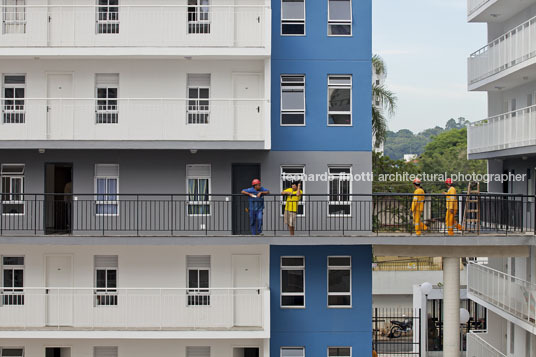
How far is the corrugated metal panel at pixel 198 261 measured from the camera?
2575 cm

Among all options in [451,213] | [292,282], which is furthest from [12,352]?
[451,213]

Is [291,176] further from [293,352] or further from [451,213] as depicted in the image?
[293,352]

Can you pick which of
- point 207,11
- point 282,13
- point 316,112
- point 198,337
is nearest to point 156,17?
point 207,11

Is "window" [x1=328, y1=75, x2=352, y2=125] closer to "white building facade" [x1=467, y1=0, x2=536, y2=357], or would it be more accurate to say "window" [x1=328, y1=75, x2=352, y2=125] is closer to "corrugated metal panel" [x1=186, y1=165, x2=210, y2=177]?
"corrugated metal panel" [x1=186, y1=165, x2=210, y2=177]

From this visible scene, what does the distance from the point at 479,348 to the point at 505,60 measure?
10.8 m

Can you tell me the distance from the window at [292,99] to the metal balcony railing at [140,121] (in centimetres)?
135

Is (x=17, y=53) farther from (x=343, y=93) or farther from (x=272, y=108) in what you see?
(x=343, y=93)

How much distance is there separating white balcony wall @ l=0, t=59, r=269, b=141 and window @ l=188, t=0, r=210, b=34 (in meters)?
1.02

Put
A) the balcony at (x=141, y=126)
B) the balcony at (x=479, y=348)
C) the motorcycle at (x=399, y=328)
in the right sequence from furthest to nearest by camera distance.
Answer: the motorcycle at (x=399, y=328) < the balcony at (x=479, y=348) < the balcony at (x=141, y=126)

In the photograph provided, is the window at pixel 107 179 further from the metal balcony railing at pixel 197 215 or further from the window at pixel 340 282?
the window at pixel 340 282

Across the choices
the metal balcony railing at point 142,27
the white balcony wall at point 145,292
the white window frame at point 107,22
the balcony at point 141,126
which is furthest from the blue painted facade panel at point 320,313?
the white window frame at point 107,22

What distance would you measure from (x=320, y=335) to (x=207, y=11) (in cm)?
1061

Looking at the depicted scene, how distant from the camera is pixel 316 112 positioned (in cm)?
2609

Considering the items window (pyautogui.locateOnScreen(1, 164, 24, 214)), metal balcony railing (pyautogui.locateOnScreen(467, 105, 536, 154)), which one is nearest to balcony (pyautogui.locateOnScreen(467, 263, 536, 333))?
metal balcony railing (pyautogui.locateOnScreen(467, 105, 536, 154))
